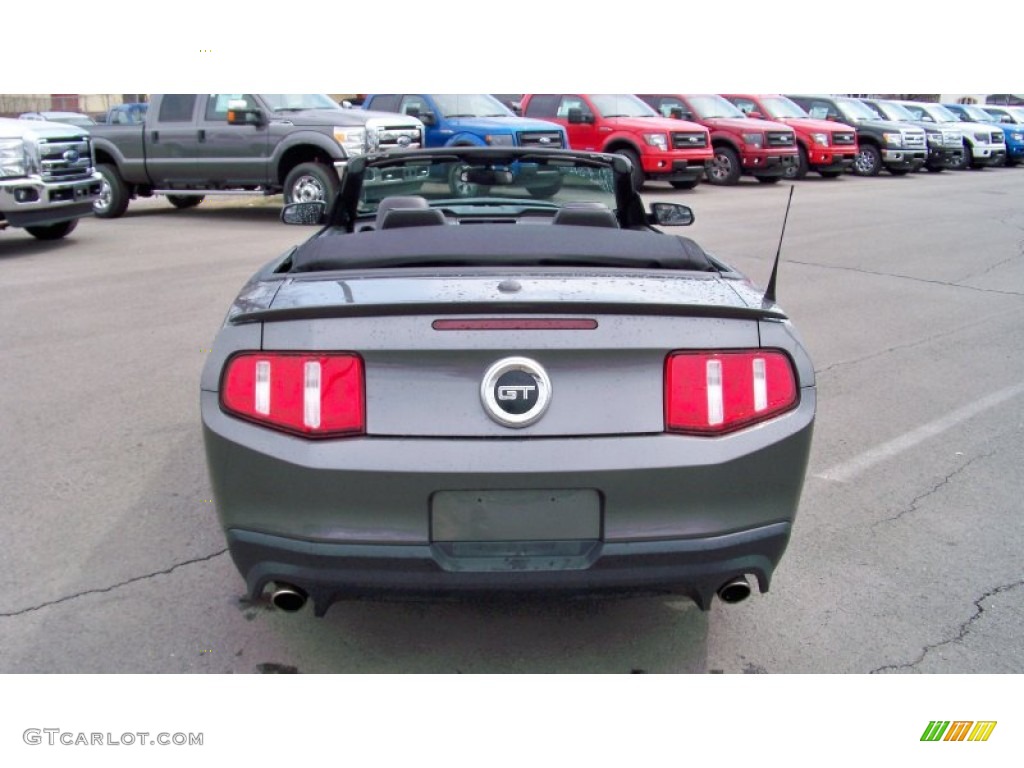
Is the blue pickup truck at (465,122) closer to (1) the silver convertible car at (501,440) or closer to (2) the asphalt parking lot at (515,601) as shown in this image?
(2) the asphalt parking lot at (515,601)

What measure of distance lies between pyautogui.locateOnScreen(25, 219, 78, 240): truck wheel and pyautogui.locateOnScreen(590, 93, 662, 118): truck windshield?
33.6ft

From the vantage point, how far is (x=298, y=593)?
2.58m

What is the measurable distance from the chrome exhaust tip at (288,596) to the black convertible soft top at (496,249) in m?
1.03

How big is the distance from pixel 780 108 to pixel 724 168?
10.5ft

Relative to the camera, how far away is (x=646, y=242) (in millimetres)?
3174

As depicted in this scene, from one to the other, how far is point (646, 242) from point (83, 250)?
1010 centimetres

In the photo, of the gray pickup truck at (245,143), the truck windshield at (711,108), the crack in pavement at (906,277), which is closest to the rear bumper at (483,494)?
the crack in pavement at (906,277)

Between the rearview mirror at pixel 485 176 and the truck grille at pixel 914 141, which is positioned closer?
the rearview mirror at pixel 485 176

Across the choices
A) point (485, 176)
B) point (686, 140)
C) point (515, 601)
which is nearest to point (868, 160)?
point (686, 140)

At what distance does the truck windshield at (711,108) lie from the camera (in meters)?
20.3

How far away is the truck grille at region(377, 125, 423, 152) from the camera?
13.2 m

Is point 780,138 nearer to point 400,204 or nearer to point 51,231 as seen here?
point 51,231

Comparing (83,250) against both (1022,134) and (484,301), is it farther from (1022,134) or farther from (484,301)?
(1022,134)

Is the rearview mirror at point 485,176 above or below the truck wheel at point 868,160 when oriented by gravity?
above
